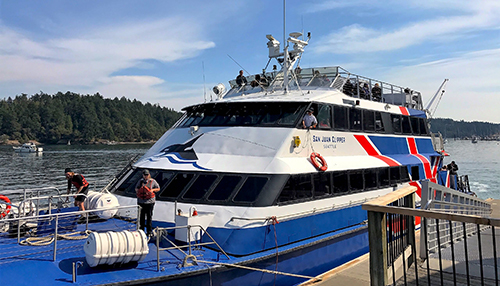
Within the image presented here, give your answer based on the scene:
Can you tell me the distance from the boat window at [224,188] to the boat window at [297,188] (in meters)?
0.89

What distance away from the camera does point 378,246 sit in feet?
12.9

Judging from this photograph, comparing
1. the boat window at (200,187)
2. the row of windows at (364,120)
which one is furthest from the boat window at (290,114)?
the boat window at (200,187)

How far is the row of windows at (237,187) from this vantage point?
279 inches

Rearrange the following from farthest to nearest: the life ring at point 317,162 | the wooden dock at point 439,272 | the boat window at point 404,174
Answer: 1. the boat window at point 404,174
2. the life ring at point 317,162
3. the wooden dock at point 439,272

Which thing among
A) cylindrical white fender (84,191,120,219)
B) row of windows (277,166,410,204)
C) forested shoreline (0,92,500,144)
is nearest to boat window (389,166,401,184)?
row of windows (277,166,410,204)

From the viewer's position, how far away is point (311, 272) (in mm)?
7473

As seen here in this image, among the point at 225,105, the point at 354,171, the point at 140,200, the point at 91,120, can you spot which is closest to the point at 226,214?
the point at 140,200

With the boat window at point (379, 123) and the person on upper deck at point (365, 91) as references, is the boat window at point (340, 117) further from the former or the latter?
the person on upper deck at point (365, 91)

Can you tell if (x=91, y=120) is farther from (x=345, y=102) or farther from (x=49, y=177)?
(x=345, y=102)

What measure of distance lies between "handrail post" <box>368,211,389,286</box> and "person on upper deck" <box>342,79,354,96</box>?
7.03 metres

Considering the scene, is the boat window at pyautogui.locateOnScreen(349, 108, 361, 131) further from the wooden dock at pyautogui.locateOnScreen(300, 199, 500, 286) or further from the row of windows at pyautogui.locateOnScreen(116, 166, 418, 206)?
the wooden dock at pyautogui.locateOnScreen(300, 199, 500, 286)

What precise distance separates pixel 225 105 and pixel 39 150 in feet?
228

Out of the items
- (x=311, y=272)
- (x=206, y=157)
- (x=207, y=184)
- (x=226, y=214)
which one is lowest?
(x=311, y=272)

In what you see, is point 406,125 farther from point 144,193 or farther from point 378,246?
point 378,246
